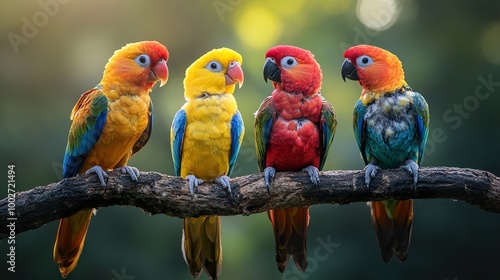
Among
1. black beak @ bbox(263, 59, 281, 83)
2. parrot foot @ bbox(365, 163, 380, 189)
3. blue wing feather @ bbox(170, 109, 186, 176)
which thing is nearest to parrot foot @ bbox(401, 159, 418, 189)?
parrot foot @ bbox(365, 163, 380, 189)

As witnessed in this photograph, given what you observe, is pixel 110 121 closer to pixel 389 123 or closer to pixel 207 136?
pixel 207 136

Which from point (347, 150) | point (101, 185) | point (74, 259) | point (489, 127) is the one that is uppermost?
point (489, 127)

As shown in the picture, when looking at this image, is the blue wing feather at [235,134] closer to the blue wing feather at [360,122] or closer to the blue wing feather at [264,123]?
the blue wing feather at [264,123]

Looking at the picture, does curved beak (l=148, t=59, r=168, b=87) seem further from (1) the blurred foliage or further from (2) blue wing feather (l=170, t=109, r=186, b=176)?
(1) the blurred foliage

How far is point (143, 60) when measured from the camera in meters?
4.64

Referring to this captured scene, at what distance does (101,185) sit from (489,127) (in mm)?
5640

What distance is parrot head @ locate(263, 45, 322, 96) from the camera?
4703mm

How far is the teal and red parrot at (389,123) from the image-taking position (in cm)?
477

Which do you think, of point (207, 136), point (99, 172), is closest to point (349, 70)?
point (207, 136)

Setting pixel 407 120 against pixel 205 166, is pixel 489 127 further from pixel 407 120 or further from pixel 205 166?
pixel 205 166

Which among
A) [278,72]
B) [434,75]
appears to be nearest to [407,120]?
[278,72]

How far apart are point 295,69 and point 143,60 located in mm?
1130

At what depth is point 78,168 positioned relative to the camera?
4625 mm

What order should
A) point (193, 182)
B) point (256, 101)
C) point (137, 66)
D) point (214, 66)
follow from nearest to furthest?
point (193, 182) < point (137, 66) < point (214, 66) < point (256, 101)
